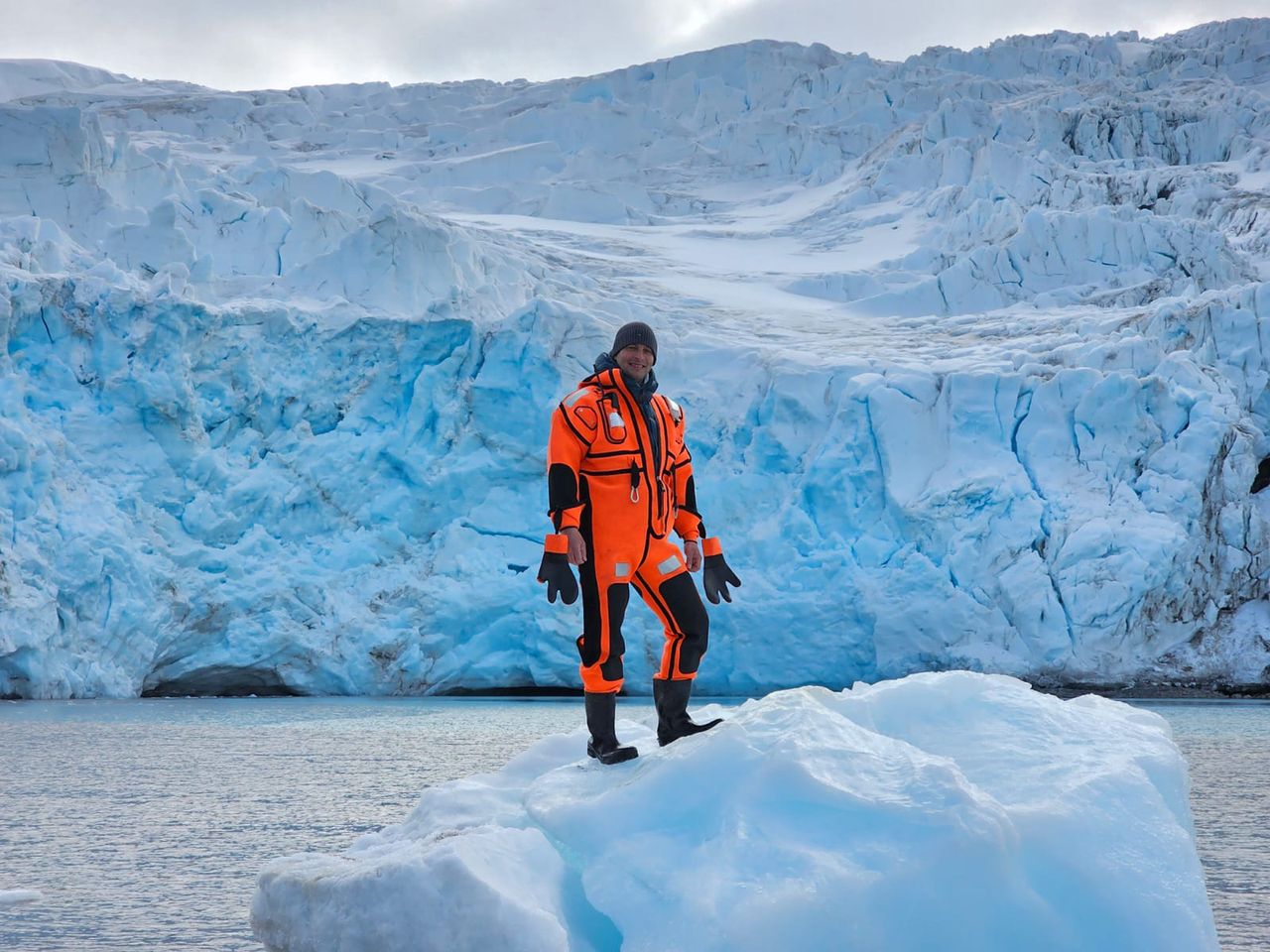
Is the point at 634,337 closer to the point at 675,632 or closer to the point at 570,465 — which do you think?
the point at 570,465

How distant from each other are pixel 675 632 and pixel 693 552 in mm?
297

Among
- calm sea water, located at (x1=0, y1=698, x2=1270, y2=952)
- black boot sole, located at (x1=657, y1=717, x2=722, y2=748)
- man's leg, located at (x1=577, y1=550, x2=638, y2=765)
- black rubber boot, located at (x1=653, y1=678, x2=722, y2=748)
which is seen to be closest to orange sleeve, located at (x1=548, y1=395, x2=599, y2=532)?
man's leg, located at (x1=577, y1=550, x2=638, y2=765)

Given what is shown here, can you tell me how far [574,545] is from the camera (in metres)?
3.23

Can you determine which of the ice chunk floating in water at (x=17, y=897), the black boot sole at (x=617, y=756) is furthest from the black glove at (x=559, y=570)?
the ice chunk floating in water at (x=17, y=897)

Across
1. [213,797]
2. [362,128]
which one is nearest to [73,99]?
[362,128]

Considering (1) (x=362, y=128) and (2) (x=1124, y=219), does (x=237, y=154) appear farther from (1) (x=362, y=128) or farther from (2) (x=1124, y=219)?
(2) (x=1124, y=219)

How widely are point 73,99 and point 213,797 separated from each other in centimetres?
3089

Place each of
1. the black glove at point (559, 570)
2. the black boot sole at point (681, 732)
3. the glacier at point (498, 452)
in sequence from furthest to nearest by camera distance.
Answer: the glacier at point (498, 452)
the black boot sole at point (681, 732)
the black glove at point (559, 570)

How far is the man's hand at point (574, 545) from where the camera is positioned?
322cm

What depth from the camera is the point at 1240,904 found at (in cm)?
381

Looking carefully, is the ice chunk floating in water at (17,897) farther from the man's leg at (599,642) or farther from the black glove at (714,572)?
the black glove at (714,572)

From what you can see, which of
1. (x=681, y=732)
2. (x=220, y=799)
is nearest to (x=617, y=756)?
(x=681, y=732)

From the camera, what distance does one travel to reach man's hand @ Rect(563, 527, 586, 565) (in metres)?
3.22

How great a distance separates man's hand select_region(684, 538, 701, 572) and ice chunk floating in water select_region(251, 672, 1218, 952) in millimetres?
734
